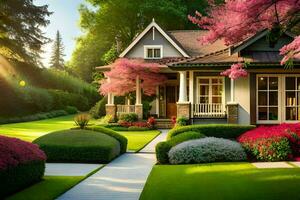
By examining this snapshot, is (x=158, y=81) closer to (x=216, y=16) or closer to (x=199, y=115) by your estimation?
(x=199, y=115)

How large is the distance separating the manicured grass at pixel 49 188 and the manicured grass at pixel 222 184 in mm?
1903

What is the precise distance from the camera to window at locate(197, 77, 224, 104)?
26.0 metres

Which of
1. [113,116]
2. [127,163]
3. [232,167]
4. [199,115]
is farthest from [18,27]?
[232,167]

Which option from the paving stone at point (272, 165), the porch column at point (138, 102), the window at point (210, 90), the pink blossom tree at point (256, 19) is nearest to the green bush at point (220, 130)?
the paving stone at point (272, 165)

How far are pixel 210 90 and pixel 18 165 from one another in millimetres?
17977

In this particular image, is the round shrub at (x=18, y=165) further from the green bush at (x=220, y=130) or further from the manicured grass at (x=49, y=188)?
the green bush at (x=220, y=130)

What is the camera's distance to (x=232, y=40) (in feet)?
40.6

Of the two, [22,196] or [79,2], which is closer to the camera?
[22,196]

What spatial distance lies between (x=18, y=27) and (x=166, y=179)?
1459 inches

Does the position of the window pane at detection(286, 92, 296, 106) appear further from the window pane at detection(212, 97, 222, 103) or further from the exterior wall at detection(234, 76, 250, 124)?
the window pane at detection(212, 97, 222, 103)

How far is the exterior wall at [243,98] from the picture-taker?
23.0 m

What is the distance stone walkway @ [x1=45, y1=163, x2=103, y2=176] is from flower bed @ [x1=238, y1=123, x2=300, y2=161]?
5280 mm

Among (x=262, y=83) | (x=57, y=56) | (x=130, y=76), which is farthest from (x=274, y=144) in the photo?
(x=57, y=56)

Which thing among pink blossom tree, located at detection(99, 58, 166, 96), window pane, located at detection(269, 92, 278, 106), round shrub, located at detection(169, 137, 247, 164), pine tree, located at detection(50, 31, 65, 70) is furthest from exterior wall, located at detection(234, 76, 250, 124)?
pine tree, located at detection(50, 31, 65, 70)
